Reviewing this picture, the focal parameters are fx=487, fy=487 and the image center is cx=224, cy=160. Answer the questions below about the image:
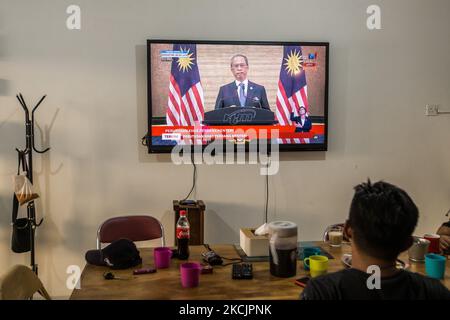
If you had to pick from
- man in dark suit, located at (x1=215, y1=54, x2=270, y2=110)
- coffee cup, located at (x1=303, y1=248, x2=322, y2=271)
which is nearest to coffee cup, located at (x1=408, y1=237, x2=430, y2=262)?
coffee cup, located at (x1=303, y1=248, x2=322, y2=271)

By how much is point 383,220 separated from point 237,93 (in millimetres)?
2460

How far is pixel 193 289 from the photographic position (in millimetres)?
1942

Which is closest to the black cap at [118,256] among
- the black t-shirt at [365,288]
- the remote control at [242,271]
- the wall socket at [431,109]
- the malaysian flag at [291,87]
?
the remote control at [242,271]

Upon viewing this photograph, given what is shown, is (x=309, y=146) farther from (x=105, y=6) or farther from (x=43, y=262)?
(x=43, y=262)

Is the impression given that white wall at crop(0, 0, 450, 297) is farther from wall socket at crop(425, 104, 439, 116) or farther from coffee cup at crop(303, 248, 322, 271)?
coffee cup at crop(303, 248, 322, 271)

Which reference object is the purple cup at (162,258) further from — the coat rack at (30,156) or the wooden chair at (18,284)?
the coat rack at (30,156)

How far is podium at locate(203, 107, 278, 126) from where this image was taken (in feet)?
12.1

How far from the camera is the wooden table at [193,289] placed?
6.15 feet

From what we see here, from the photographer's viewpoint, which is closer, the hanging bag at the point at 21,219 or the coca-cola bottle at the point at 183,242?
the coca-cola bottle at the point at 183,242

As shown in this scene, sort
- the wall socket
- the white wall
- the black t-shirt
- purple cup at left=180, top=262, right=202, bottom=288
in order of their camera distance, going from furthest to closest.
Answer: the wall socket → the white wall → purple cup at left=180, top=262, right=202, bottom=288 → the black t-shirt

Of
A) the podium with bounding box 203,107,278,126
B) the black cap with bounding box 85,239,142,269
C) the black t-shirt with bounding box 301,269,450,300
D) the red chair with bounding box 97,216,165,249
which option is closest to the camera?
the black t-shirt with bounding box 301,269,450,300

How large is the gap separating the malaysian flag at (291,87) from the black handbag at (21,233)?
1.92 m

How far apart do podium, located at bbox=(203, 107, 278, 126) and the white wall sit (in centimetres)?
35
